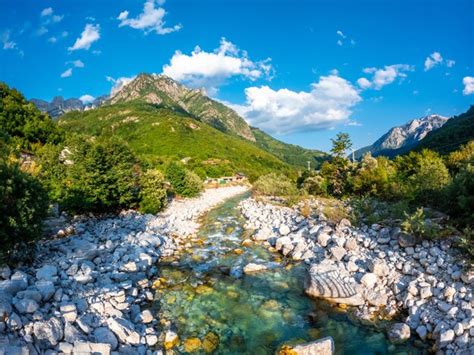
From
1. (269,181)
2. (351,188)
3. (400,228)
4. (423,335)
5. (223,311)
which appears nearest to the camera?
(423,335)

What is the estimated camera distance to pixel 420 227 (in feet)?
34.6

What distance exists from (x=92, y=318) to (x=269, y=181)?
28.8 m

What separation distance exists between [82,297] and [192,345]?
11.4 ft

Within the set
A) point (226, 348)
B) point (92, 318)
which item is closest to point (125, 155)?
point (92, 318)

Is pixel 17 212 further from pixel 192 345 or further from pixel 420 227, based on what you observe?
pixel 420 227

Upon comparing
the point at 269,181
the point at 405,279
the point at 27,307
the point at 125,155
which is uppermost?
the point at 125,155

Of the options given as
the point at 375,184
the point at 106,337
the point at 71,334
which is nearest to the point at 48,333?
the point at 71,334

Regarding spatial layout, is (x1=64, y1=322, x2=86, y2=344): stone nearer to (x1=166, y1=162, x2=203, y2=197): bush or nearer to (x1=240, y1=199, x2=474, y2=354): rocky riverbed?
(x1=240, y1=199, x2=474, y2=354): rocky riverbed

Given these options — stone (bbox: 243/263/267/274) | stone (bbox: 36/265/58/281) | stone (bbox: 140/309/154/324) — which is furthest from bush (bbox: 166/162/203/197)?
stone (bbox: 140/309/154/324)

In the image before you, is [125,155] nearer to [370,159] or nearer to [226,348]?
[226,348]

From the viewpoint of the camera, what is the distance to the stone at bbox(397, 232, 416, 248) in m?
10.7

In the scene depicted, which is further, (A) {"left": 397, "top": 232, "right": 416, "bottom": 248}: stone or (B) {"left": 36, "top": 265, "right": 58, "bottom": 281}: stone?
(A) {"left": 397, "top": 232, "right": 416, "bottom": 248}: stone

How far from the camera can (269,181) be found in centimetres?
3512

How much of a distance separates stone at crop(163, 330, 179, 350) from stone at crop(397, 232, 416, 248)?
843cm
